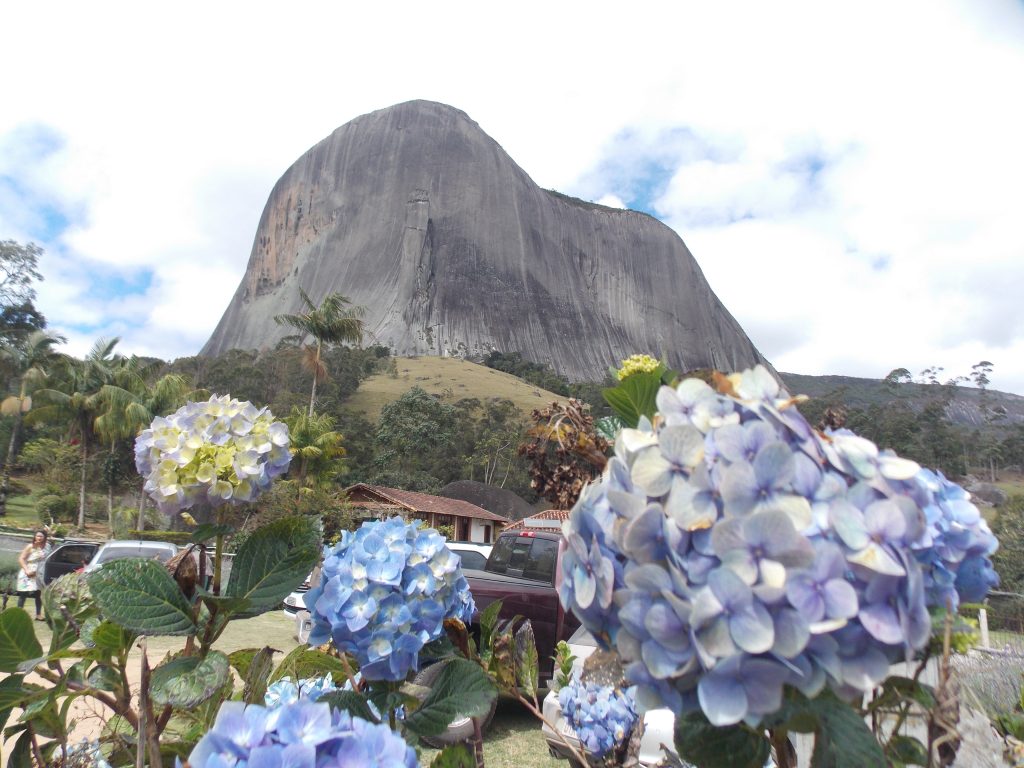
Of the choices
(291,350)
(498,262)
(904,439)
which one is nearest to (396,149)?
(498,262)

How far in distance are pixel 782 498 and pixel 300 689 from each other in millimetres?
1272

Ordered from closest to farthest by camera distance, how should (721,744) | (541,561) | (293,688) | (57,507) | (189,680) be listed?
(721,744) → (189,680) → (293,688) → (541,561) → (57,507)

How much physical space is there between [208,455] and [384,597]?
0.55m

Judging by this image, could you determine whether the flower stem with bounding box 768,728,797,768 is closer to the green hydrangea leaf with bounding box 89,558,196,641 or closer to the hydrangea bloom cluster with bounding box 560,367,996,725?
the hydrangea bloom cluster with bounding box 560,367,996,725

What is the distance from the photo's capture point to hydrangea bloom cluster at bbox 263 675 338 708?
154 cm

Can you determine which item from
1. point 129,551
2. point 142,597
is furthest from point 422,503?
point 142,597

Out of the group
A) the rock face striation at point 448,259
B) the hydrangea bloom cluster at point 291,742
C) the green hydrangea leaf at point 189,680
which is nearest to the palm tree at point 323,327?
the green hydrangea leaf at point 189,680

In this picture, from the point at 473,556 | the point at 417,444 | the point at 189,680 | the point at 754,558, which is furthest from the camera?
the point at 417,444

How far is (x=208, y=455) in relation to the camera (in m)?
1.49

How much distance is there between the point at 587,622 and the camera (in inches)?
30.9

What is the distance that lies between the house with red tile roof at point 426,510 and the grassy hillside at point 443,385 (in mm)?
18017

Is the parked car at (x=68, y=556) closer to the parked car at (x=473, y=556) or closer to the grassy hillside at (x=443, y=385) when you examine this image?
the parked car at (x=473, y=556)

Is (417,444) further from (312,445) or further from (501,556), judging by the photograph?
(501,556)

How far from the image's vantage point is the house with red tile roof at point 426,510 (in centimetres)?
2581
